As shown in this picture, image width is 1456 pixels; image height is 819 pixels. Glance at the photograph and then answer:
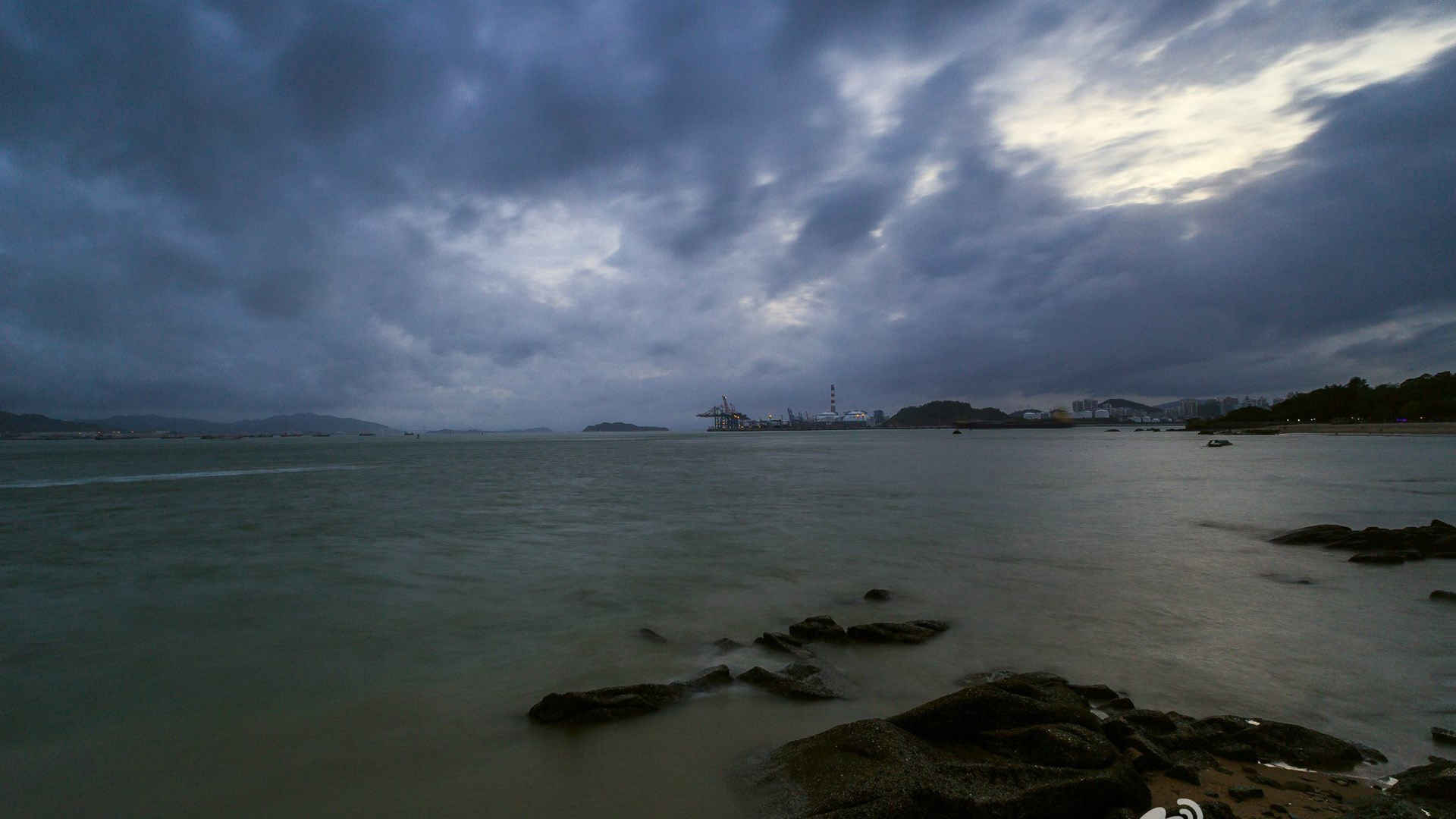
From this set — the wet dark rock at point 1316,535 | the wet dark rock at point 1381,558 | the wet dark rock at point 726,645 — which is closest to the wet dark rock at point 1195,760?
the wet dark rock at point 726,645

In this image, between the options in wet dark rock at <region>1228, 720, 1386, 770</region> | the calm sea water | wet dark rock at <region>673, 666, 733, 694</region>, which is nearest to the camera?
wet dark rock at <region>1228, 720, 1386, 770</region>

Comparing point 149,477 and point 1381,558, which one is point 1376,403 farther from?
point 149,477

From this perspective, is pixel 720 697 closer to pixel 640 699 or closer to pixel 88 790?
pixel 640 699

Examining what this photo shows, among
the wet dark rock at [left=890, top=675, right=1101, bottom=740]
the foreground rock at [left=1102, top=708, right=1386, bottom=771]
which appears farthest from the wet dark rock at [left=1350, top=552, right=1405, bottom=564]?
the wet dark rock at [left=890, top=675, right=1101, bottom=740]

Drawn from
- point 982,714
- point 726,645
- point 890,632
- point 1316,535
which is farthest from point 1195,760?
point 1316,535

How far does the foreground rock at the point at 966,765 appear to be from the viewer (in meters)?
3.02

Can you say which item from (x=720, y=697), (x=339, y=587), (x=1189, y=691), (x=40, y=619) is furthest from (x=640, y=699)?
(x=40, y=619)

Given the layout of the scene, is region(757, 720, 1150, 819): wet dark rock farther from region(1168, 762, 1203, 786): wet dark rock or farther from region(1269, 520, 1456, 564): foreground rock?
region(1269, 520, 1456, 564): foreground rock

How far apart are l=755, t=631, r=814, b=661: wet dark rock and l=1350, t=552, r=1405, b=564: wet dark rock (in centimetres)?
996

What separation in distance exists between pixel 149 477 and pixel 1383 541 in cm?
4653

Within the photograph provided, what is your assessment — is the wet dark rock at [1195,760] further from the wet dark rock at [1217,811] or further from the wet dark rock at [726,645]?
the wet dark rock at [726,645]

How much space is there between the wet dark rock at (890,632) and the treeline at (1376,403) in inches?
4011

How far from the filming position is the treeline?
7262cm

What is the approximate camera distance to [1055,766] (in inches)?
132
